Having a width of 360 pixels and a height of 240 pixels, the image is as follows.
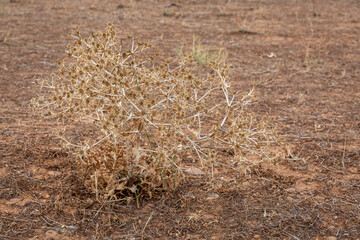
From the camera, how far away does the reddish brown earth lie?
8.30 ft

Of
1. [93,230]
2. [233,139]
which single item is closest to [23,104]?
[93,230]

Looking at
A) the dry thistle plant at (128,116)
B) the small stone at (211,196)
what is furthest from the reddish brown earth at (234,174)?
the dry thistle plant at (128,116)

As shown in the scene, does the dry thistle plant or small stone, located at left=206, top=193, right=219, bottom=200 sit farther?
small stone, located at left=206, top=193, right=219, bottom=200

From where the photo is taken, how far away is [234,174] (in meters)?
3.16

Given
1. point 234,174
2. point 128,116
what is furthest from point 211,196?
point 128,116

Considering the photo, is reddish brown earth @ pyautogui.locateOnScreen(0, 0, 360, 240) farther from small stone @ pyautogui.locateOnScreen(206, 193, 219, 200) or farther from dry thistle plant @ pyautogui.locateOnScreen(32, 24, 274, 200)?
dry thistle plant @ pyautogui.locateOnScreen(32, 24, 274, 200)

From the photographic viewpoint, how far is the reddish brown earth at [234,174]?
2.53m

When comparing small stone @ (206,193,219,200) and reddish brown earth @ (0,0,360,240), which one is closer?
reddish brown earth @ (0,0,360,240)

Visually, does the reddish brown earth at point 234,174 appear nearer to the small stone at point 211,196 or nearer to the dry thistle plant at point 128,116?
the small stone at point 211,196

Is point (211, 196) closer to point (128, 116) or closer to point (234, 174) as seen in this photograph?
point (234, 174)

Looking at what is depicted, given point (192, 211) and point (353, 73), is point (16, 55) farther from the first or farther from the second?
point (353, 73)

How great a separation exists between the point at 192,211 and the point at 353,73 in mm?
3749

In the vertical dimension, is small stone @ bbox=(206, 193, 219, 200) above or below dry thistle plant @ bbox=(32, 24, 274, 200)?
below

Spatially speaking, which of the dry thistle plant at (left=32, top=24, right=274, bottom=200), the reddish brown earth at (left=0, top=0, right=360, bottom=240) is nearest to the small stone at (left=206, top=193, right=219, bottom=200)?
the reddish brown earth at (left=0, top=0, right=360, bottom=240)
